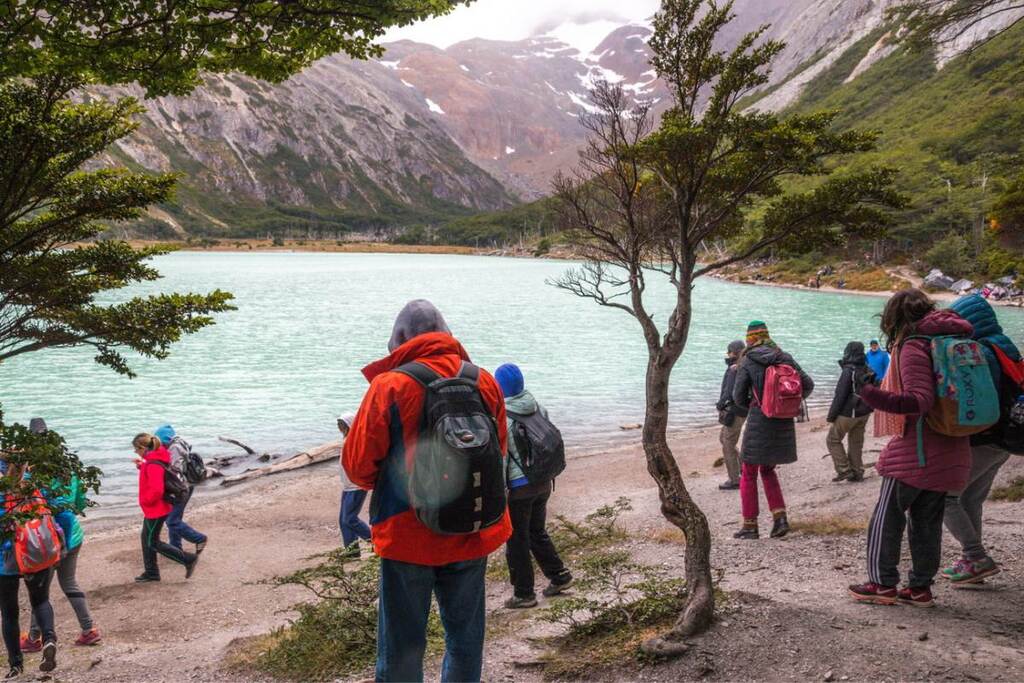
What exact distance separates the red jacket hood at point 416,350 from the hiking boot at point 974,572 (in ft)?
15.7

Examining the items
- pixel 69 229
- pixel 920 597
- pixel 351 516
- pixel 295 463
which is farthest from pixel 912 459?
pixel 295 463

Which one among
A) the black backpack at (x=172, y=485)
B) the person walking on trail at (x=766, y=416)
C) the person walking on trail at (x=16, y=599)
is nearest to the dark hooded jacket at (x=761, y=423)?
the person walking on trail at (x=766, y=416)

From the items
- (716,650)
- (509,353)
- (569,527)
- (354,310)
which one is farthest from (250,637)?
(354,310)

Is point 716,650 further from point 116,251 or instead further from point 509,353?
point 509,353

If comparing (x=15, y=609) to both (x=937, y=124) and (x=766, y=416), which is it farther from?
(x=937, y=124)

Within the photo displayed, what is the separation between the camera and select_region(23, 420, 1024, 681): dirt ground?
14.6ft

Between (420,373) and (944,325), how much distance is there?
3748 millimetres

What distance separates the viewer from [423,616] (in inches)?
144

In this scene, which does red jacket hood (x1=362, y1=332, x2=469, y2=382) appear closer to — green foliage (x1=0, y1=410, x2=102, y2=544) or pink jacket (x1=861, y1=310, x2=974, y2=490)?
pink jacket (x1=861, y1=310, x2=974, y2=490)

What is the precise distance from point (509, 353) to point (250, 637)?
32342 mm

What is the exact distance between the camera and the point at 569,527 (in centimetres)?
938

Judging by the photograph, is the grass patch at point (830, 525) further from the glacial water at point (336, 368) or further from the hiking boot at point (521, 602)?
the glacial water at point (336, 368)

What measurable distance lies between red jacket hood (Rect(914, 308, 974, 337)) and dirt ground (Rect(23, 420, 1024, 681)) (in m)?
2.02

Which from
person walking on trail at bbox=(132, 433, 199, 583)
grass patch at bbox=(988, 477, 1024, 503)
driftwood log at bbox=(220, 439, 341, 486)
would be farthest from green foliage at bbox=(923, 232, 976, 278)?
person walking on trail at bbox=(132, 433, 199, 583)
